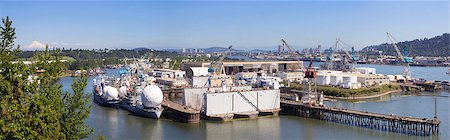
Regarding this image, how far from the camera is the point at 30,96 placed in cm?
474

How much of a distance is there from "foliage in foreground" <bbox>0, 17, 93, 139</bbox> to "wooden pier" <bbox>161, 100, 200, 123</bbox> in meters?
8.99

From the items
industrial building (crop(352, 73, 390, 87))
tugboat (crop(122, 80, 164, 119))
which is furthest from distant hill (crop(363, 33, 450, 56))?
tugboat (crop(122, 80, 164, 119))

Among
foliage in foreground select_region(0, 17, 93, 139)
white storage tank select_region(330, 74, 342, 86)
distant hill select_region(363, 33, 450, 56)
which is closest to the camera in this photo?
foliage in foreground select_region(0, 17, 93, 139)

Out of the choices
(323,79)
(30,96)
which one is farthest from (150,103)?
(323,79)

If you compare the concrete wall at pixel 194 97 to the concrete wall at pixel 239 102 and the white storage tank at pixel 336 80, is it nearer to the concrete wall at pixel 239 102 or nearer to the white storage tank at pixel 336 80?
the concrete wall at pixel 239 102

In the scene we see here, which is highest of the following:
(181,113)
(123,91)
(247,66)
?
(247,66)

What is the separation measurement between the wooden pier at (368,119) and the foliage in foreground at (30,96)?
10640mm

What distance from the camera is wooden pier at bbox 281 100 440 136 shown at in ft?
41.6

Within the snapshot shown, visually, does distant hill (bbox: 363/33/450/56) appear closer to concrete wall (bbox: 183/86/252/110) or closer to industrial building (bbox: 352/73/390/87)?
industrial building (bbox: 352/73/390/87)

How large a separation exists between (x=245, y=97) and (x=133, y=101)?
4.82m

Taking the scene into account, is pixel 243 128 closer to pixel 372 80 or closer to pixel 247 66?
pixel 372 80

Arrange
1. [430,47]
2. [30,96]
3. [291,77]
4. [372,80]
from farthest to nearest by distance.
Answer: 1. [430,47]
2. [291,77]
3. [372,80]
4. [30,96]

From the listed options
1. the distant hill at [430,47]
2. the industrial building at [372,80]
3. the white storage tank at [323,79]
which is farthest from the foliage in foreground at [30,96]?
the distant hill at [430,47]

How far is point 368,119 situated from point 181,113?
6.48 metres
